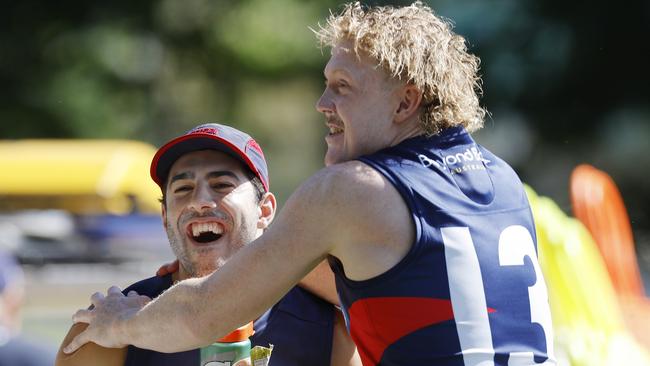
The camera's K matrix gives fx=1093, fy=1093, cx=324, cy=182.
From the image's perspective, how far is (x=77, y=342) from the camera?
3072 millimetres

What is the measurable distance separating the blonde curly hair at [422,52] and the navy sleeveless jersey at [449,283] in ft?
0.31

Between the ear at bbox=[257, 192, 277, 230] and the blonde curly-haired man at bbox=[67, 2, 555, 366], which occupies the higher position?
the ear at bbox=[257, 192, 277, 230]

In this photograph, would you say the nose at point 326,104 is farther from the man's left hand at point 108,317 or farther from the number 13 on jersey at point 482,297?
the man's left hand at point 108,317

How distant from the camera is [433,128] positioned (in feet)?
9.43

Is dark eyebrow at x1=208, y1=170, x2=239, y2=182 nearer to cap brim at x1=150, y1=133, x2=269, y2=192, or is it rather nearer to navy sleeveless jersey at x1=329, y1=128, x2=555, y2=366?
cap brim at x1=150, y1=133, x2=269, y2=192

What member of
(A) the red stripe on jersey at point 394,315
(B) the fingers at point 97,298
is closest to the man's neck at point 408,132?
(A) the red stripe on jersey at point 394,315

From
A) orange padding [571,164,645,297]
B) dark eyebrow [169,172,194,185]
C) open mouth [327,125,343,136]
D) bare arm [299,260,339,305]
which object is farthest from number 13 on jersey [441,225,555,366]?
orange padding [571,164,645,297]

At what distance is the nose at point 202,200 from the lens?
→ 3.43 meters

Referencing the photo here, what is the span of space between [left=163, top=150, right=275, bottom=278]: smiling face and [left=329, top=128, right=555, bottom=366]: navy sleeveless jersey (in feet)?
2.40

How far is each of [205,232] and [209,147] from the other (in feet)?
0.90

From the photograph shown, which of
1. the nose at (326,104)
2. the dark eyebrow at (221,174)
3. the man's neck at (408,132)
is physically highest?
the dark eyebrow at (221,174)

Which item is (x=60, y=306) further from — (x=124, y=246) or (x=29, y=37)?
(x=29, y=37)

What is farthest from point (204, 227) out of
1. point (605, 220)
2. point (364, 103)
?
point (605, 220)

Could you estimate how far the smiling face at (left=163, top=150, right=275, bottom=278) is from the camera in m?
3.44
